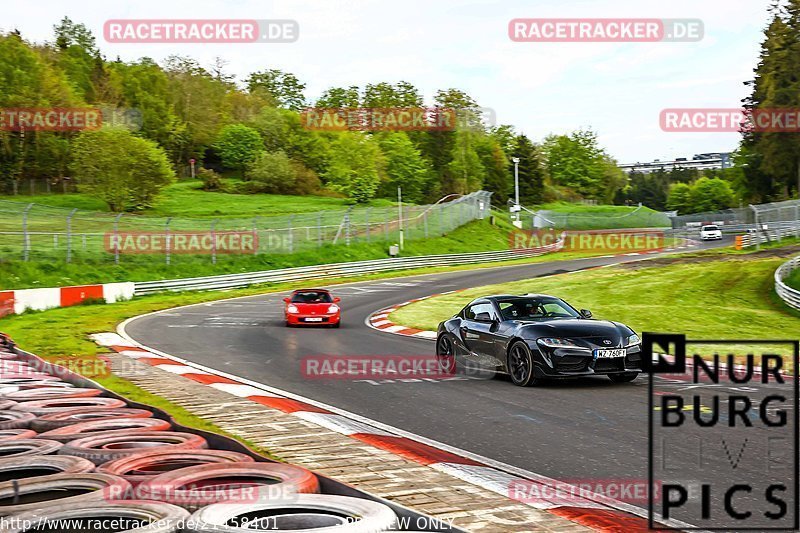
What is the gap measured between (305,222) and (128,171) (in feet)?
58.5

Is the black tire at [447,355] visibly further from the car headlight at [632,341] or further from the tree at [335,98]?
the tree at [335,98]

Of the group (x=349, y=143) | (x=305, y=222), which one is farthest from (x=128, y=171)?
(x=349, y=143)

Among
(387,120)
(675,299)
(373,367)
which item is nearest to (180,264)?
(675,299)

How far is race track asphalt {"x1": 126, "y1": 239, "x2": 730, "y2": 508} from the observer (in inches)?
309

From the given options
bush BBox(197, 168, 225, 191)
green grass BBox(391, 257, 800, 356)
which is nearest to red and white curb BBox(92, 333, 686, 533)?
green grass BBox(391, 257, 800, 356)

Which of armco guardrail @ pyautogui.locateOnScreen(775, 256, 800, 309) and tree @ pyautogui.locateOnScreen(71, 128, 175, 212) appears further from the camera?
tree @ pyautogui.locateOnScreen(71, 128, 175, 212)

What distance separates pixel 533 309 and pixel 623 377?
172 centimetres

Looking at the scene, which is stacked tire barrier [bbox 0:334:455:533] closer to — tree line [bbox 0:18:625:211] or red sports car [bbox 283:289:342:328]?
red sports car [bbox 283:289:342:328]

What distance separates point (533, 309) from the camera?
13500 millimetres

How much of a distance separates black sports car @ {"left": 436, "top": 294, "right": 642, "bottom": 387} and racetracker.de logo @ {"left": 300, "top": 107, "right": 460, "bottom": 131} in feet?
280

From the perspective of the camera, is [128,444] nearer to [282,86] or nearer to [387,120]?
[387,120]

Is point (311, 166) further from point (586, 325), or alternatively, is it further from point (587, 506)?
point (587, 506)

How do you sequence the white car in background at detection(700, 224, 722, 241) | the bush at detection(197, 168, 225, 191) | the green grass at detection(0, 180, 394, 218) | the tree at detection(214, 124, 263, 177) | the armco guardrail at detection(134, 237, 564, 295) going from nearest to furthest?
the armco guardrail at detection(134, 237, 564, 295), the green grass at detection(0, 180, 394, 218), the white car in background at detection(700, 224, 722, 241), the bush at detection(197, 168, 225, 191), the tree at detection(214, 124, 263, 177)

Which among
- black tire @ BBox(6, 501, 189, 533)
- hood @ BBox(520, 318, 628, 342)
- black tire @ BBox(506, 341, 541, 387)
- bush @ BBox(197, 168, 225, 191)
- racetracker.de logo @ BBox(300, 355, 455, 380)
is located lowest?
racetracker.de logo @ BBox(300, 355, 455, 380)
